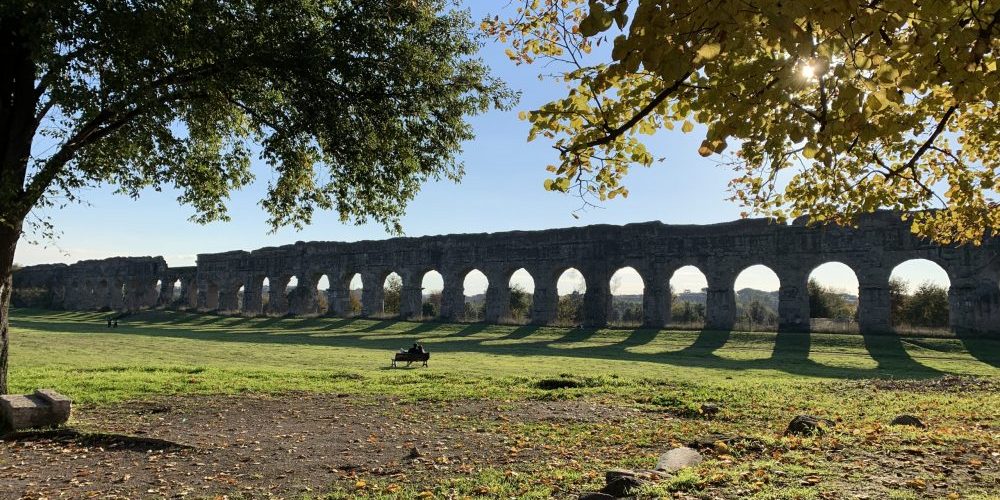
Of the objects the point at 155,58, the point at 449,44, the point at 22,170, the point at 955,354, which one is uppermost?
the point at 449,44

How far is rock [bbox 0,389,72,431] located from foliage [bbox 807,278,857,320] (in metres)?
37.5

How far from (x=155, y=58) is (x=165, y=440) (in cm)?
446

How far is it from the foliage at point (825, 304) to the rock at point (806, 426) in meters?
33.7

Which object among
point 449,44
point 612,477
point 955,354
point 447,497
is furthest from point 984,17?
point 955,354

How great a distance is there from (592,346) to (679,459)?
18.4 metres

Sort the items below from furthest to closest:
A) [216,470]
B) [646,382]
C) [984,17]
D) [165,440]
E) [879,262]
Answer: [879,262] → [646,382] → [165,440] → [216,470] → [984,17]

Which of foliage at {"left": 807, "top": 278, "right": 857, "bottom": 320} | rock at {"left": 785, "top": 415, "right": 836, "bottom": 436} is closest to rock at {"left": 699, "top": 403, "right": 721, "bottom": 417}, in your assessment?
rock at {"left": 785, "top": 415, "right": 836, "bottom": 436}

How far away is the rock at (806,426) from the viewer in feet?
21.1

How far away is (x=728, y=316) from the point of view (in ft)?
93.0

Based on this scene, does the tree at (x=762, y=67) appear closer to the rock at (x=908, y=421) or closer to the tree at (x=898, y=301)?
the rock at (x=908, y=421)

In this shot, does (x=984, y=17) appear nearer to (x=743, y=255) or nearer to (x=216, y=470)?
(x=216, y=470)

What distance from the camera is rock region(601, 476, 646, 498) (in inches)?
169

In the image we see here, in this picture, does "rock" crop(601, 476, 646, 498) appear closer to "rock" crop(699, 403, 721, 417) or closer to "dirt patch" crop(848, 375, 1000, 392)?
"rock" crop(699, 403, 721, 417)

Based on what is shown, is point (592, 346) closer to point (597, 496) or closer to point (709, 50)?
point (597, 496)
